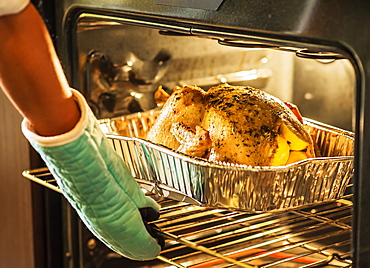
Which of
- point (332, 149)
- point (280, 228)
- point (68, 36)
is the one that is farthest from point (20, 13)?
point (280, 228)

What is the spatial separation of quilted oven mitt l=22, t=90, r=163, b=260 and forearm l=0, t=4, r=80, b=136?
0.08 ft

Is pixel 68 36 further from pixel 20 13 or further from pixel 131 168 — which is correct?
pixel 20 13

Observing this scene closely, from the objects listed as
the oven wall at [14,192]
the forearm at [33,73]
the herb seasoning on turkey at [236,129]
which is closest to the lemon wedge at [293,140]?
the herb seasoning on turkey at [236,129]

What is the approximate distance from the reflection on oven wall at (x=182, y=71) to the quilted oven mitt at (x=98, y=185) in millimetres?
431

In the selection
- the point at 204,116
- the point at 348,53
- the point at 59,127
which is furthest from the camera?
the point at 204,116

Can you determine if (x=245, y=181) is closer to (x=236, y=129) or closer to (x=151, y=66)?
(x=236, y=129)

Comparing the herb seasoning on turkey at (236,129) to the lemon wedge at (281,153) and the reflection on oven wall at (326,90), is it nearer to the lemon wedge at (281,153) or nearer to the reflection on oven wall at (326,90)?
the lemon wedge at (281,153)

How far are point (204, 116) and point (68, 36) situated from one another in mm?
350

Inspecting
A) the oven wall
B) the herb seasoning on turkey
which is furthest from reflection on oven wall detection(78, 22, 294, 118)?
the herb seasoning on turkey

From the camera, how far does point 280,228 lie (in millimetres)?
1438

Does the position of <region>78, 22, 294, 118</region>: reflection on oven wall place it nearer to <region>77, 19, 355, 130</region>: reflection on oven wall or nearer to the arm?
<region>77, 19, 355, 130</region>: reflection on oven wall

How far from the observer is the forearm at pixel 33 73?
0.77 metres

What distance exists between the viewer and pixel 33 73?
31.1 inches

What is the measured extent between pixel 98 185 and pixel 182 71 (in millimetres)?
657
